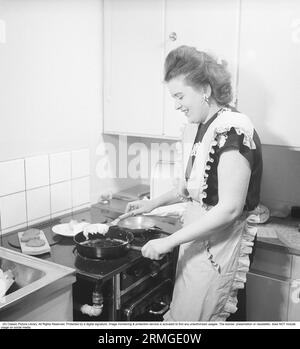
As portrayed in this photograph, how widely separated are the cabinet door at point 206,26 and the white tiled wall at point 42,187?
0.61 m

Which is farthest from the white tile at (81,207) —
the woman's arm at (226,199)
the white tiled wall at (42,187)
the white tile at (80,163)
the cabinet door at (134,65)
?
the woman's arm at (226,199)

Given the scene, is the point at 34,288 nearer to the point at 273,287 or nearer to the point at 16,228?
the point at 16,228

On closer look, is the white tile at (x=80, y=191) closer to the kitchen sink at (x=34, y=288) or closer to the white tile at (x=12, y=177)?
the white tile at (x=12, y=177)

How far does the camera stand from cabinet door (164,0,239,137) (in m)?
1.44

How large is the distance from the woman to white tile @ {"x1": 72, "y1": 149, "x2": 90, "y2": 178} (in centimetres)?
58

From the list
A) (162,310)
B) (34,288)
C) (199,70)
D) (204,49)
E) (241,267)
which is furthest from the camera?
(204,49)

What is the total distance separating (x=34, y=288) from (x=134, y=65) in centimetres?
102

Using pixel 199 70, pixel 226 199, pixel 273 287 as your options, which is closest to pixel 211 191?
pixel 226 199

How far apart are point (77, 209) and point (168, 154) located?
511 millimetres

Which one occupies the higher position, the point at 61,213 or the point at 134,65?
the point at 134,65

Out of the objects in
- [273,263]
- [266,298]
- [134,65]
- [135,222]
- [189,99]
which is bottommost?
[266,298]

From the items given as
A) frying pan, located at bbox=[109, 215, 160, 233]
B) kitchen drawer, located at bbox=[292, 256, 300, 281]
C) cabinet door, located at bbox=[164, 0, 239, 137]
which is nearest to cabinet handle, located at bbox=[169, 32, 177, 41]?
cabinet door, located at bbox=[164, 0, 239, 137]

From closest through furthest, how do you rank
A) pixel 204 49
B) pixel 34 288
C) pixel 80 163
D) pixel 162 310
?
pixel 34 288 → pixel 162 310 → pixel 204 49 → pixel 80 163

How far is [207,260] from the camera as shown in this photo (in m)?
1.17
